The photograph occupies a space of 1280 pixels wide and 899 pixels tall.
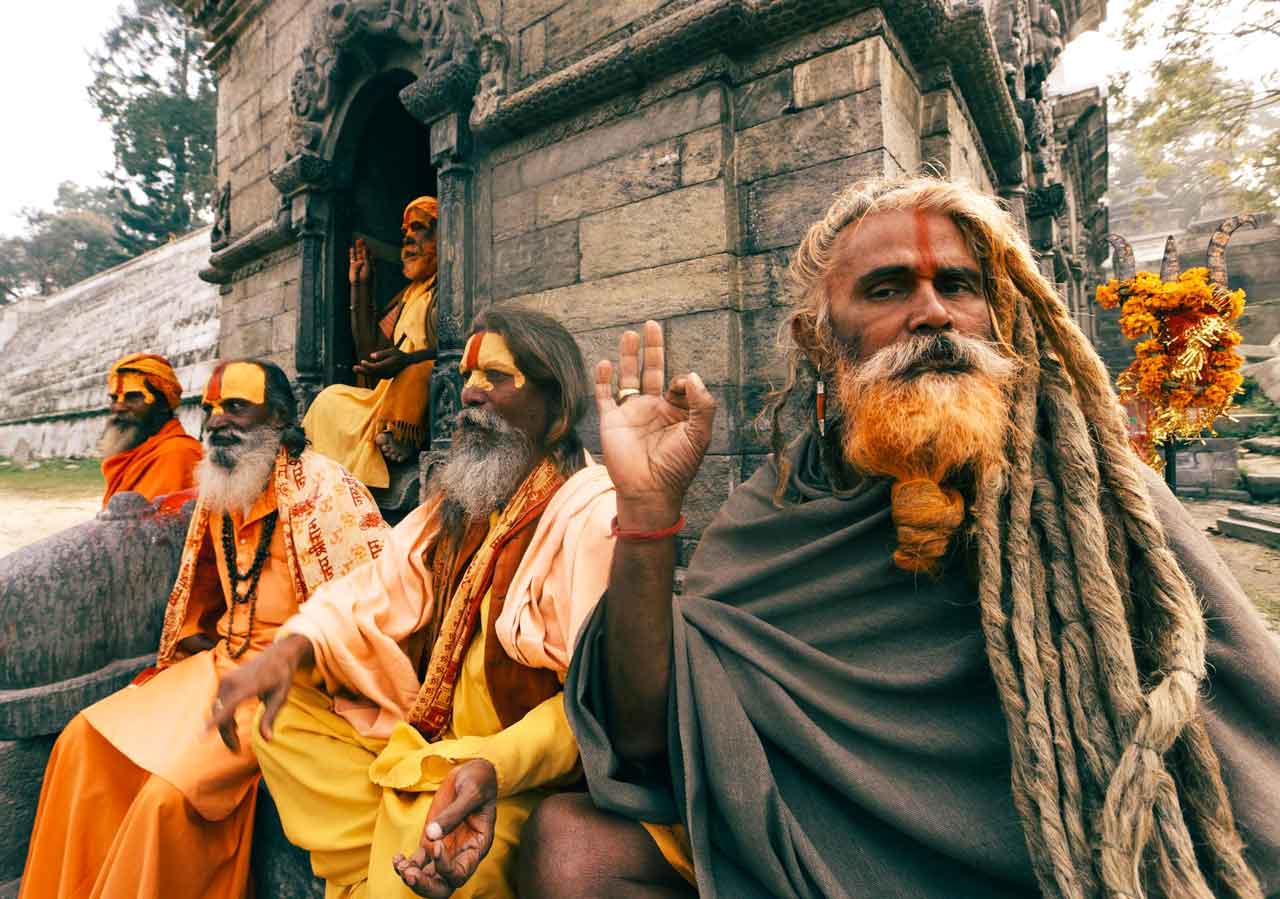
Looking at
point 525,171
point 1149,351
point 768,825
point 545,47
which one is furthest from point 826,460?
point 1149,351

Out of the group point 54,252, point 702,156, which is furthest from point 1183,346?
point 54,252

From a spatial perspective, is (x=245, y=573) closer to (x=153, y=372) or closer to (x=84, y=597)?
(x=84, y=597)

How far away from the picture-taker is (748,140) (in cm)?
300

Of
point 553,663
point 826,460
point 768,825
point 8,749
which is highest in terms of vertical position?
point 826,460

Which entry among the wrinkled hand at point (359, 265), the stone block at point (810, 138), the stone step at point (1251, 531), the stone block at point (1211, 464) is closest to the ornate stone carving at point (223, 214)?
the wrinkled hand at point (359, 265)

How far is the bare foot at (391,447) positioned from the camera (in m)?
4.73

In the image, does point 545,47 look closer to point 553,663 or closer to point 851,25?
point 851,25

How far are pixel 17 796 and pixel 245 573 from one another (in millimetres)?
1374

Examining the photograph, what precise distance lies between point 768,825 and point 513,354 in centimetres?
169

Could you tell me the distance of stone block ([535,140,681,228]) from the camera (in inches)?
126

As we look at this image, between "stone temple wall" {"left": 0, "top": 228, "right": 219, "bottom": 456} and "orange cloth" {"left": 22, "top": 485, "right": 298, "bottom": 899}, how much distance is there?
34.3ft


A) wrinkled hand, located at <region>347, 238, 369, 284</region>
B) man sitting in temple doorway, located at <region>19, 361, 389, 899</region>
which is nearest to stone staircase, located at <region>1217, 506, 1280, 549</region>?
man sitting in temple doorway, located at <region>19, 361, 389, 899</region>

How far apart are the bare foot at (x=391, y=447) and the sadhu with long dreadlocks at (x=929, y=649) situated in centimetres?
363

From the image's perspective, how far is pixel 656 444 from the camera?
1.38 metres
